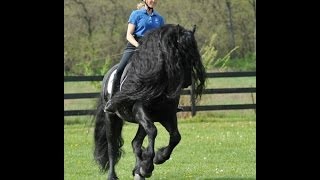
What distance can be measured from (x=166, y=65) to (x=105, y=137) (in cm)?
231

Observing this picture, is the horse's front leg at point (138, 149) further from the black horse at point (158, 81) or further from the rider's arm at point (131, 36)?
the rider's arm at point (131, 36)

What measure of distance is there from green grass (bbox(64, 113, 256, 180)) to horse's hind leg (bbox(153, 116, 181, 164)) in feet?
4.52

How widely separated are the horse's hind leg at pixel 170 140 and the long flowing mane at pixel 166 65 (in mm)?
508

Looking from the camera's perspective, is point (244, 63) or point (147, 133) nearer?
point (147, 133)

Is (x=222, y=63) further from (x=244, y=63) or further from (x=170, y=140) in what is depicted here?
(x=170, y=140)

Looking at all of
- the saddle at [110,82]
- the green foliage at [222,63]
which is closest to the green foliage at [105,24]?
the green foliage at [222,63]

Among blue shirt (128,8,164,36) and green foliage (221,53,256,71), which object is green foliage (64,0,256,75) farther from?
blue shirt (128,8,164,36)

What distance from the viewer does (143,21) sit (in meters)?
11.2

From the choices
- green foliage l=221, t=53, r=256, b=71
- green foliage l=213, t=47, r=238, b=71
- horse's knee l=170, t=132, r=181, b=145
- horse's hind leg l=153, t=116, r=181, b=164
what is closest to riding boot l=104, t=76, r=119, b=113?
horse's hind leg l=153, t=116, r=181, b=164

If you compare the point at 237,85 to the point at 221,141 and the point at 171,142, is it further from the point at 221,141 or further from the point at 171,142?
the point at 171,142

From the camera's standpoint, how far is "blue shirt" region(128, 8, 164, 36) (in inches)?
441

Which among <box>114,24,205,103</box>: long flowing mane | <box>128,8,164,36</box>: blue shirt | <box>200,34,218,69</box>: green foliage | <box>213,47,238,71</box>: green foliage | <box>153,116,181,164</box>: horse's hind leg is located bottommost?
<box>213,47,238,71</box>: green foliage

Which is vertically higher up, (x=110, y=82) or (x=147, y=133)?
(x=110, y=82)

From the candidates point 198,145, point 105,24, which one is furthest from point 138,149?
point 105,24
